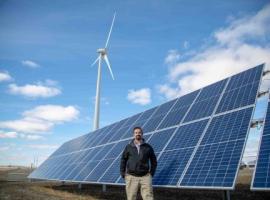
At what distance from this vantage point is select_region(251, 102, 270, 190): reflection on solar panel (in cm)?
889

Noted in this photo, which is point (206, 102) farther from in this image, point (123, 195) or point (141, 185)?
point (123, 195)

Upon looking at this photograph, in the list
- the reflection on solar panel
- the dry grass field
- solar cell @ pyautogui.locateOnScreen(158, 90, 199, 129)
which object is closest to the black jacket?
the reflection on solar panel

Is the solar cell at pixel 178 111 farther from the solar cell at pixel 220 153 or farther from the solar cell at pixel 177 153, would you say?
the solar cell at pixel 220 153

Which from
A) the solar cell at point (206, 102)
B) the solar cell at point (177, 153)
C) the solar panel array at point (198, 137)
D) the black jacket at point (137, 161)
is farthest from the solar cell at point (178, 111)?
the black jacket at point (137, 161)

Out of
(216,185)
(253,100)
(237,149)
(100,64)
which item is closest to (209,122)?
(253,100)

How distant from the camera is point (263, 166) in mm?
9539

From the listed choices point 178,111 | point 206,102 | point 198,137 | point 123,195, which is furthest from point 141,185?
point 123,195

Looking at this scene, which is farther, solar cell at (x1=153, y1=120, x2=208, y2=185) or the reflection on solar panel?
solar cell at (x1=153, y1=120, x2=208, y2=185)

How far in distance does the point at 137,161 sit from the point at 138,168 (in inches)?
8.5

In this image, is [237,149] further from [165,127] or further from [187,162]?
[165,127]

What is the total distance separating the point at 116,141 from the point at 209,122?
8805 mm

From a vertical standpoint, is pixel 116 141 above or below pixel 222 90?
below

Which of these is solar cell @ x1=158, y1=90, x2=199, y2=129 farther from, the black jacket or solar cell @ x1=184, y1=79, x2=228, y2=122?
the black jacket

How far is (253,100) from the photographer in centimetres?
1241
